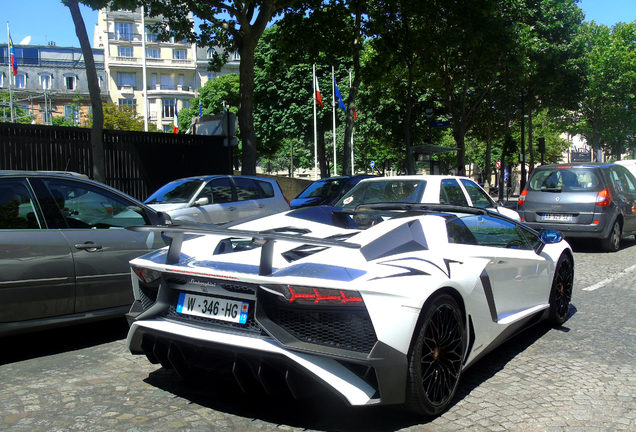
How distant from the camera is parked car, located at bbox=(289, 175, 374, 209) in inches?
542

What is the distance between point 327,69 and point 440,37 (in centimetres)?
2053

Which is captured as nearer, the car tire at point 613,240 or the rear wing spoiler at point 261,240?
the rear wing spoiler at point 261,240

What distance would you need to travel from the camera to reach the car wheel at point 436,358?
3.34 meters

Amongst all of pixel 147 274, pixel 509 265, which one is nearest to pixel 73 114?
pixel 147 274

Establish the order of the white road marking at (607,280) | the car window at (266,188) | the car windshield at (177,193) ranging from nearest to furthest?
the white road marking at (607,280)
the car windshield at (177,193)
the car window at (266,188)

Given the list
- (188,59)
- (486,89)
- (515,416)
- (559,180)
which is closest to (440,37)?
(486,89)

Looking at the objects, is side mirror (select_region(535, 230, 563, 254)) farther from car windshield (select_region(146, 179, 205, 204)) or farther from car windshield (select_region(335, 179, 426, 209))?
car windshield (select_region(146, 179, 205, 204))

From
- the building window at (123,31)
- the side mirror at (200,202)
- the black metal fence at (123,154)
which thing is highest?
the building window at (123,31)

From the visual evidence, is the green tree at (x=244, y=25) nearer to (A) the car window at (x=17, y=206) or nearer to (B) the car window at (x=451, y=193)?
(B) the car window at (x=451, y=193)

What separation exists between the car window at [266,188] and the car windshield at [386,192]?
3.53 meters

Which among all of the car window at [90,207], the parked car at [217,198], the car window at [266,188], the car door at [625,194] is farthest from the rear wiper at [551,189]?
the car window at [90,207]

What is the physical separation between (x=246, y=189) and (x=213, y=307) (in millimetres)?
8871

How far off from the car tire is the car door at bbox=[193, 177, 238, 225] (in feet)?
23.9

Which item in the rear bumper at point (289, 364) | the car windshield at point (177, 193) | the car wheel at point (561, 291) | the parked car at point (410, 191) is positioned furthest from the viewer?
the car windshield at point (177, 193)
